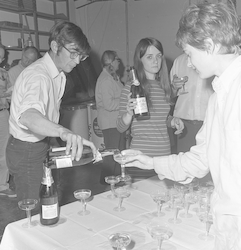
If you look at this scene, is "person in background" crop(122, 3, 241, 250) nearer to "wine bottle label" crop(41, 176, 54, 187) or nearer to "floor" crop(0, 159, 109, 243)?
"wine bottle label" crop(41, 176, 54, 187)

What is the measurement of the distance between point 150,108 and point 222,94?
1.10 m

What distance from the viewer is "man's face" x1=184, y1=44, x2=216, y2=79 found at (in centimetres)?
102

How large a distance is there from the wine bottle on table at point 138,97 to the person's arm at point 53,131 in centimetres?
62

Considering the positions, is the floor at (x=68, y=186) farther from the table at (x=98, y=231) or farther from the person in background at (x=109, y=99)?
the table at (x=98, y=231)

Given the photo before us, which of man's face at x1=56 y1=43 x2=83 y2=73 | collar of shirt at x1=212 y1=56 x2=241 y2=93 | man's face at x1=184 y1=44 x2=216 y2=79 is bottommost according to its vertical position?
collar of shirt at x1=212 y1=56 x2=241 y2=93

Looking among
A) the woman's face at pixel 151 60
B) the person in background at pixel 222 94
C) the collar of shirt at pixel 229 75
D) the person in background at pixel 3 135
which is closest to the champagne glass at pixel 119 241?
the person in background at pixel 222 94

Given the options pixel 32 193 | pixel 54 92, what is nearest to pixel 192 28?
pixel 54 92

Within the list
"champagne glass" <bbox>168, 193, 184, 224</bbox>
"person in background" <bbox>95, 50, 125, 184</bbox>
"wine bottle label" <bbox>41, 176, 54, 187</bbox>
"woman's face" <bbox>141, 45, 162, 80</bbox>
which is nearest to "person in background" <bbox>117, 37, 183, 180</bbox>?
"woman's face" <bbox>141, 45, 162, 80</bbox>

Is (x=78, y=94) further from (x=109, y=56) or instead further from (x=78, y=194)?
(x=78, y=194)

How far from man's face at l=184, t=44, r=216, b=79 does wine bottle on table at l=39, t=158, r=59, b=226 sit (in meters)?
0.74

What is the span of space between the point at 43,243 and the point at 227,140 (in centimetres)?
76

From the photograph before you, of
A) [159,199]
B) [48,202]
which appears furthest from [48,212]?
[159,199]

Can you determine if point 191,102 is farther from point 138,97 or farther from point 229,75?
point 229,75

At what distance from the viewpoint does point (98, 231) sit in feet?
4.01
